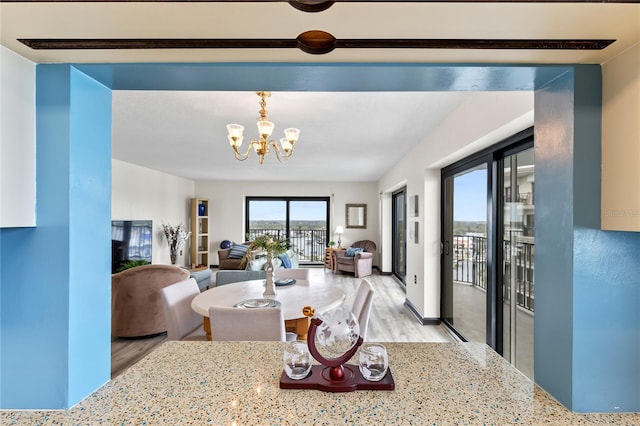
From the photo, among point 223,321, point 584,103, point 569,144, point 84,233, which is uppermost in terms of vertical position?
point 584,103

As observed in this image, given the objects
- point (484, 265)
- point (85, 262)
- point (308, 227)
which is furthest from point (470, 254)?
point (308, 227)

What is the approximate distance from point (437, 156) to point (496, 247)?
1.23 m

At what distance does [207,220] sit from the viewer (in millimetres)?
8625

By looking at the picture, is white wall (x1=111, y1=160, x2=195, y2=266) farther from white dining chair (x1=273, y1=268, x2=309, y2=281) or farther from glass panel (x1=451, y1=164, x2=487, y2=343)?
glass panel (x1=451, y1=164, x2=487, y2=343)

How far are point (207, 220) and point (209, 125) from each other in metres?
5.56

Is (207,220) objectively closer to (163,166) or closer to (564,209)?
(163,166)

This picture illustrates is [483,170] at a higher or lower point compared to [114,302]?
higher

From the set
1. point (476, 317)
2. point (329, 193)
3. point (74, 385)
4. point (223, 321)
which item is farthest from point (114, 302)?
point (329, 193)

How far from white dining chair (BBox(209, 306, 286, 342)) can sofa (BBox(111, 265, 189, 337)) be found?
2.13 meters

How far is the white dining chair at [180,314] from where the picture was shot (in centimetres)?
238

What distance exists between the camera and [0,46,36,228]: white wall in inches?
32.6

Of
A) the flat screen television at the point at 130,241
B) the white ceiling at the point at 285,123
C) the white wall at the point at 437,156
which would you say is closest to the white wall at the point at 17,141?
the white ceiling at the point at 285,123

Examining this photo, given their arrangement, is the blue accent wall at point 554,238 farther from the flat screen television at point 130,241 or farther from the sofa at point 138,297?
the flat screen television at point 130,241

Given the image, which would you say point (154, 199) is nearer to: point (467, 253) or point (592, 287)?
point (467, 253)
